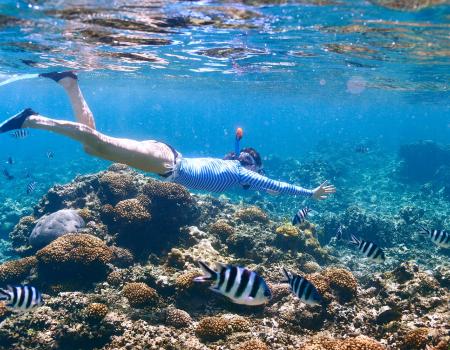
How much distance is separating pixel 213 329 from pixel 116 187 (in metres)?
7.52

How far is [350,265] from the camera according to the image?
47.6 ft

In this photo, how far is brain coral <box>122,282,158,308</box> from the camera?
24.4 ft

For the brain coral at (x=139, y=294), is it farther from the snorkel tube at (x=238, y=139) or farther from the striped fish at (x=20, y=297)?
the snorkel tube at (x=238, y=139)

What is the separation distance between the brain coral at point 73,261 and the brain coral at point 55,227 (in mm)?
1616

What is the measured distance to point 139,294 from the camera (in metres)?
7.51

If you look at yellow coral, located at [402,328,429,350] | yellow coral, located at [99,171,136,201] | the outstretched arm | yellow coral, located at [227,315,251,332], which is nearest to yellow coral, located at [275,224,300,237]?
the outstretched arm

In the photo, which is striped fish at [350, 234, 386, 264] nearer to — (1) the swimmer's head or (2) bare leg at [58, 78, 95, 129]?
(1) the swimmer's head

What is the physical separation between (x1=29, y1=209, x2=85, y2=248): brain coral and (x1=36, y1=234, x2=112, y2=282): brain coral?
162 centimetres

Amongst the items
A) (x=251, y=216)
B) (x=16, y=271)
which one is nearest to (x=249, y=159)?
(x=251, y=216)

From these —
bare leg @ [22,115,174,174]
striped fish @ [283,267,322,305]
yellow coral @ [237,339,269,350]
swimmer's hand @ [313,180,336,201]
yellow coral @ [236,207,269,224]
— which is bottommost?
yellow coral @ [236,207,269,224]

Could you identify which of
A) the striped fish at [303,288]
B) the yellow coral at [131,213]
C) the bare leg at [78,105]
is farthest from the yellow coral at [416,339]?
the yellow coral at [131,213]

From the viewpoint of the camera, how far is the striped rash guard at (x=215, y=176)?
699 centimetres

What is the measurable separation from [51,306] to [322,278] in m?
5.89

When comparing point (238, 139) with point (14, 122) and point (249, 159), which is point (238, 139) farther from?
point (14, 122)
